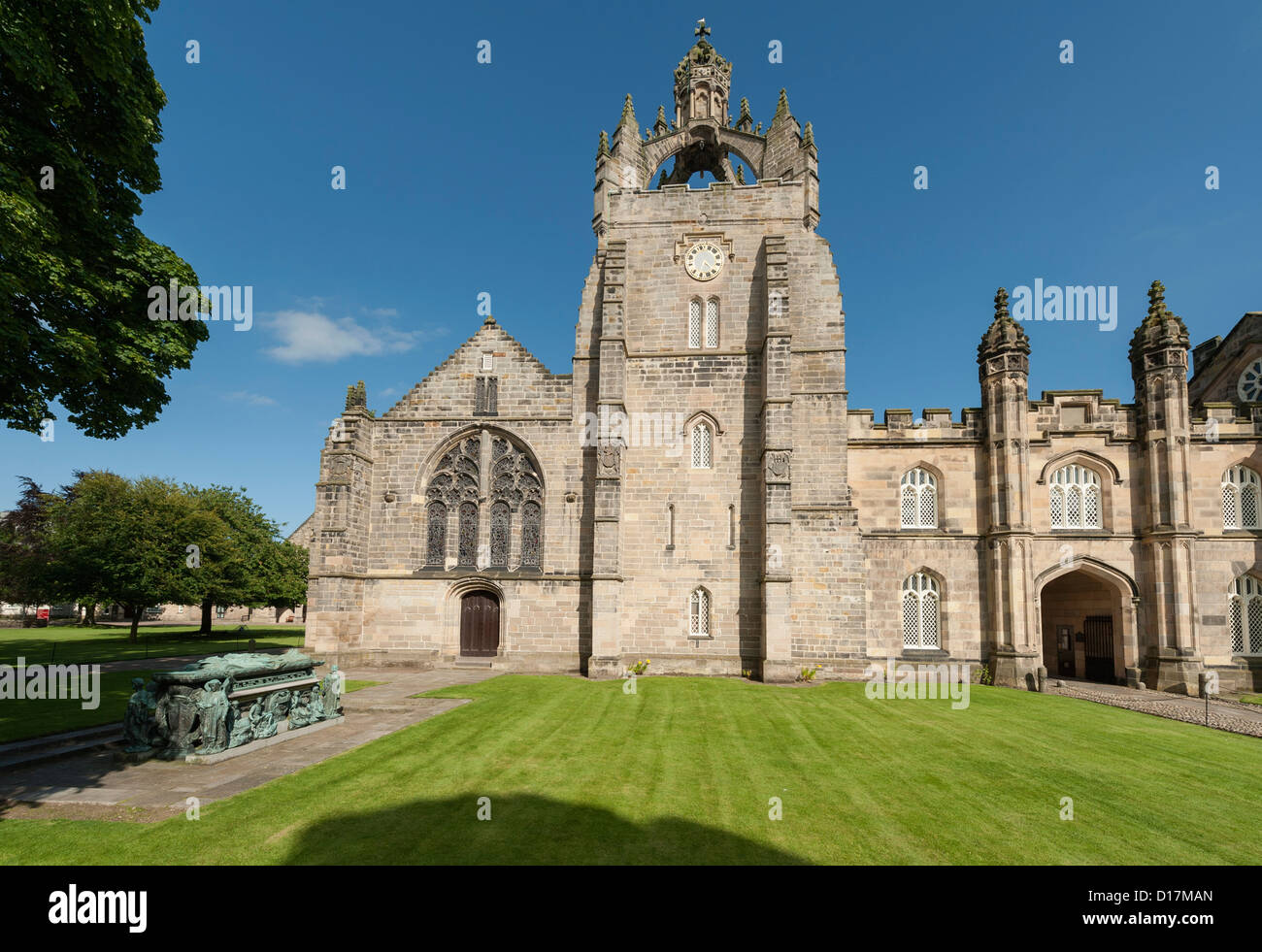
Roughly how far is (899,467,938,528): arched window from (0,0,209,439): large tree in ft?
69.7

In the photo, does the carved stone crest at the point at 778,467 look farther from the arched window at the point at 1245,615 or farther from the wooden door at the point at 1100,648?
the arched window at the point at 1245,615

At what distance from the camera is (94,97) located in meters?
10.3

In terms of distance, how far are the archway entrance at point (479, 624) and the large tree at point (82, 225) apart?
12073 mm

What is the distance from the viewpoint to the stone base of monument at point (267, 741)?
9.75 m

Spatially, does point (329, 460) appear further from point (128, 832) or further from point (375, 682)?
point (128, 832)

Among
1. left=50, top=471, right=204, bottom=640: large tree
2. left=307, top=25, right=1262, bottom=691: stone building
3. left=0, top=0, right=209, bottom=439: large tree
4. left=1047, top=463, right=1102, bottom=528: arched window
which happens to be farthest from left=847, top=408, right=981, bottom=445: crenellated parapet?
left=50, top=471, right=204, bottom=640: large tree

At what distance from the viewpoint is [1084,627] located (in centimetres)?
2303

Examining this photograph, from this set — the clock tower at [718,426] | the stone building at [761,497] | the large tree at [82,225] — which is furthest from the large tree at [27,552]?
the clock tower at [718,426]

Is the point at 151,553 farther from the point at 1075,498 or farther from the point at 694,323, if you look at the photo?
the point at 1075,498

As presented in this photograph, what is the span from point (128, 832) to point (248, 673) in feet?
14.4

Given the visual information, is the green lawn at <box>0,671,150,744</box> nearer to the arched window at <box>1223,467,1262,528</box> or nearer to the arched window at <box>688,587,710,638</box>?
the arched window at <box>688,587,710,638</box>

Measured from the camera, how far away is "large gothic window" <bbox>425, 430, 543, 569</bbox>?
888 inches
